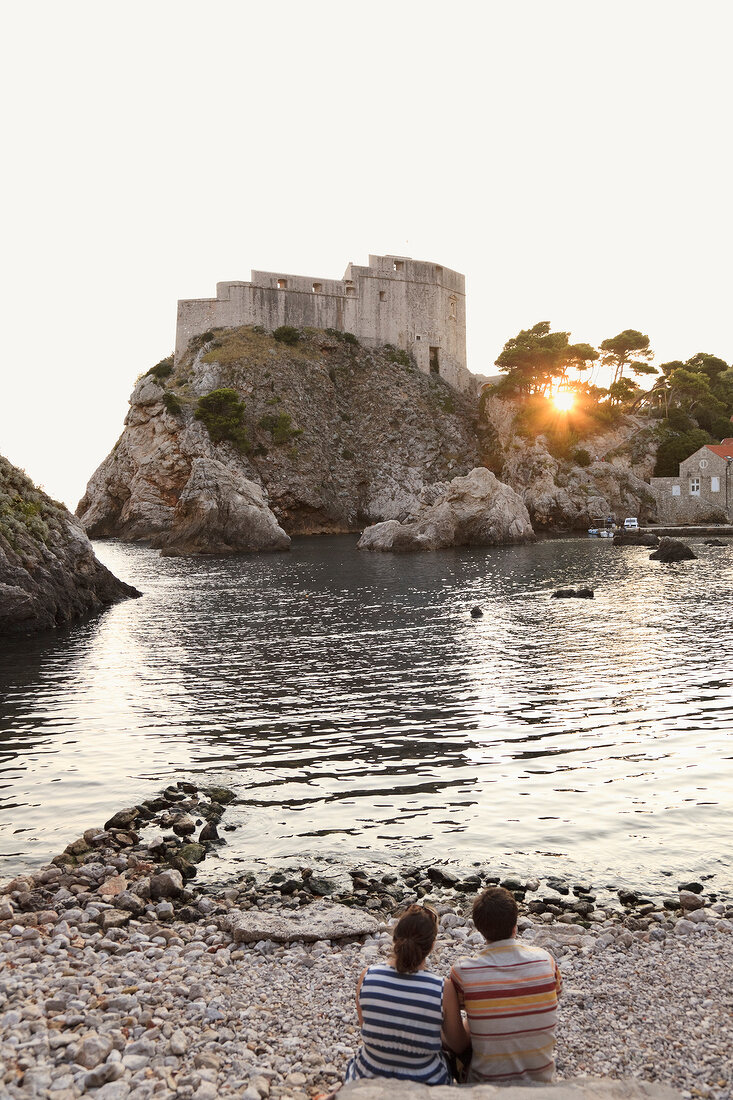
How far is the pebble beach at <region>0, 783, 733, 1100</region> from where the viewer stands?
649cm

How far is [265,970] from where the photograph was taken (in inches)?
332

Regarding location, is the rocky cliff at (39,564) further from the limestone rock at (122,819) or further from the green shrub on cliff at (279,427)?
the green shrub on cliff at (279,427)

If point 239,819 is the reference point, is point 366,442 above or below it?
above

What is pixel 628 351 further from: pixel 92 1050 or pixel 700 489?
pixel 92 1050

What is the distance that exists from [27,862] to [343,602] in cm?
2935

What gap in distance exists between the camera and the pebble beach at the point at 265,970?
6492 millimetres

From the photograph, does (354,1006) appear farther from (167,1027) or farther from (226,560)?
(226,560)

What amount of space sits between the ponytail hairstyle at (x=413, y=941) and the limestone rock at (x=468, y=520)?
69377 mm

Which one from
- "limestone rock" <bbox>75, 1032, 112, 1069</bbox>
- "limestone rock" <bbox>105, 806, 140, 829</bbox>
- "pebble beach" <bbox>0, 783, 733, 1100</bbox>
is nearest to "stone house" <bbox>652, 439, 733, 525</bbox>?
"pebble beach" <bbox>0, 783, 733, 1100</bbox>

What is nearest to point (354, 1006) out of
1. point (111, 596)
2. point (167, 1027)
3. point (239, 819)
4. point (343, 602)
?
point (167, 1027)

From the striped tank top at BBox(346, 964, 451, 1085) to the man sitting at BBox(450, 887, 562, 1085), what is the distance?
0.86 ft

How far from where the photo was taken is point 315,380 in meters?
114

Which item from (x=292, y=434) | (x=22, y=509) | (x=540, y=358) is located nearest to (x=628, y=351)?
(x=540, y=358)

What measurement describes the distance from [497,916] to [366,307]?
120076 millimetres
